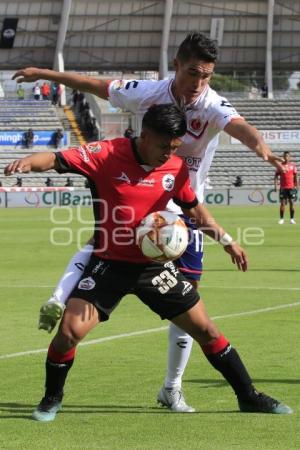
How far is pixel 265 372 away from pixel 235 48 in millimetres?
61289

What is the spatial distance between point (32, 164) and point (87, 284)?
38.6 inches

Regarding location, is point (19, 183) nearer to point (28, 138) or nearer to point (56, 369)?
point (28, 138)

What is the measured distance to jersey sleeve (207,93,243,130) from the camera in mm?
8109

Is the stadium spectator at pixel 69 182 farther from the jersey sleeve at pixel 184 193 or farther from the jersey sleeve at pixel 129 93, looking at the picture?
the jersey sleeve at pixel 184 193

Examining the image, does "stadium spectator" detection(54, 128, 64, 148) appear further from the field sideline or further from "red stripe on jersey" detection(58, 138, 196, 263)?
"red stripe on jersey" detection(58, 138, 196, 263)

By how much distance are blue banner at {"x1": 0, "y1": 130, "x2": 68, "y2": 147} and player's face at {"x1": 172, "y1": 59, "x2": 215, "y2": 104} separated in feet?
169

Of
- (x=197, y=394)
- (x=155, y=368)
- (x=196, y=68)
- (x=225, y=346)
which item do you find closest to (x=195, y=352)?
(x=155, y=368)

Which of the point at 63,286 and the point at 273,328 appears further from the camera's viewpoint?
the point at 273,328

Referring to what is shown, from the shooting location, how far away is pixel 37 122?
63094 mm

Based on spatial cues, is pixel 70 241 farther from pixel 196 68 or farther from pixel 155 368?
pixel 196 68

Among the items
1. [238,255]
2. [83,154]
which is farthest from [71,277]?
[238,255]

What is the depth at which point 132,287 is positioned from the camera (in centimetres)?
782

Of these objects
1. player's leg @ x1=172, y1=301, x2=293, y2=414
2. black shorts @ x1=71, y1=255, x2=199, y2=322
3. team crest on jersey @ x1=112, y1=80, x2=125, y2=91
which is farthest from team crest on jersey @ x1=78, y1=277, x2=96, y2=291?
team crest on jersey @ x1=112, y1=80, x2=125, y2=91

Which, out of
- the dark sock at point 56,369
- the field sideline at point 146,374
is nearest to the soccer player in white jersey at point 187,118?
the dark sock at point 56,369
